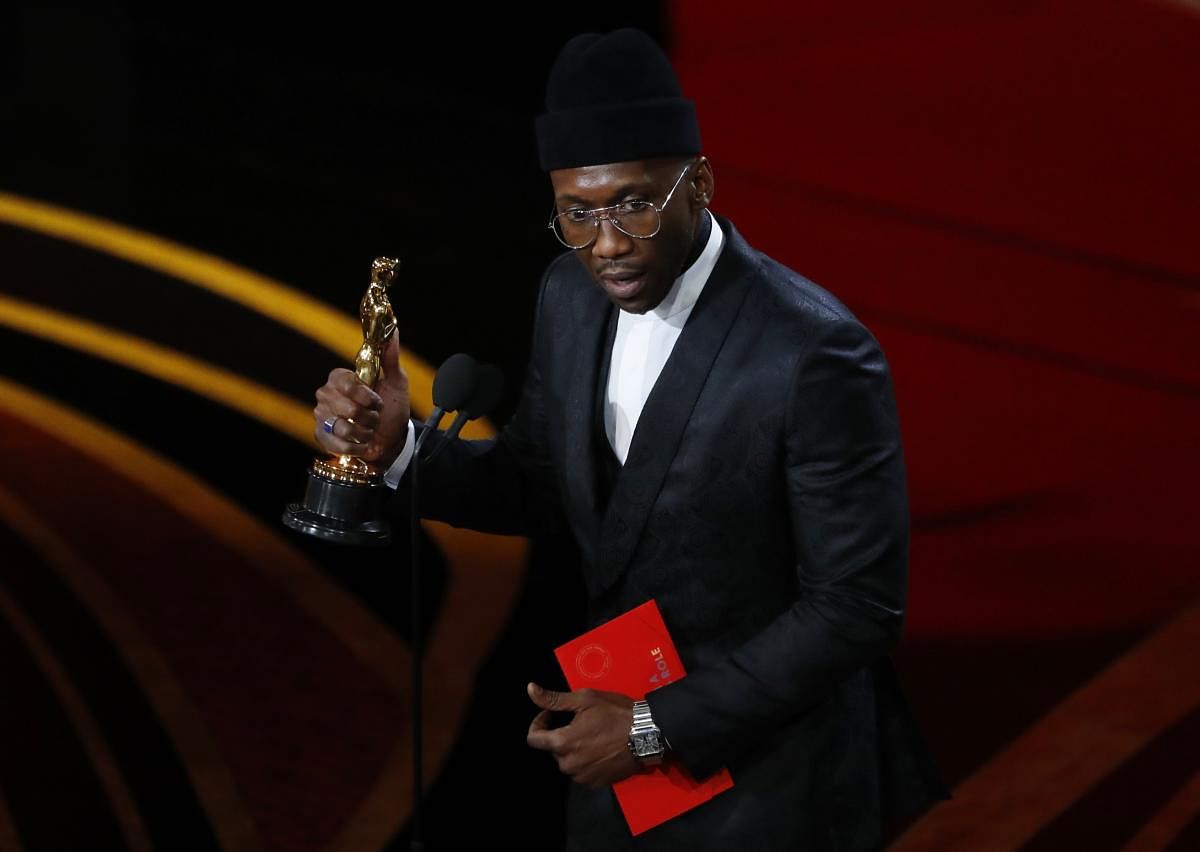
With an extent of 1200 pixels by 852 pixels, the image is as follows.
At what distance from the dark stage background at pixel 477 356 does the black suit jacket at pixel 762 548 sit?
1.17 m

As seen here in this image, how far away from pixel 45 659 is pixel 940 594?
6.24ft

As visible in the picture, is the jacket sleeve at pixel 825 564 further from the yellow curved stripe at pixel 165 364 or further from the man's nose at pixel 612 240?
the yellow curved stripe at pixel 165 364

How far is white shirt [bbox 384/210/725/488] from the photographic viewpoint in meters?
1.64

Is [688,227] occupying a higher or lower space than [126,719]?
higher

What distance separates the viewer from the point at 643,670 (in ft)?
5.24

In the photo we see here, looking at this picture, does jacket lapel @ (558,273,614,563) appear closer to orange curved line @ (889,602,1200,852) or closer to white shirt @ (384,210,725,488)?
white shirt @ (384,210,725,488)

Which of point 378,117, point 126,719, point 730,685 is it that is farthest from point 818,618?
point 378,117

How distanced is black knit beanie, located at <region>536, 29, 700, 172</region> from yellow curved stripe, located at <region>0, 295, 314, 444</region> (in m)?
2.60

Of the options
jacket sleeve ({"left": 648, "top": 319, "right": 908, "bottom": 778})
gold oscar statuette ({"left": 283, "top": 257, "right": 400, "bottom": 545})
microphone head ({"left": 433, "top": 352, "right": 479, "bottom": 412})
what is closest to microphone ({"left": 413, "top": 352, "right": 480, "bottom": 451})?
microphone head ({"left": 433, "top": 352, "right": 479, "bottom": 412})

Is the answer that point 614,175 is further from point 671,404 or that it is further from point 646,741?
point 646,741

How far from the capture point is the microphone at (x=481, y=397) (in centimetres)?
156

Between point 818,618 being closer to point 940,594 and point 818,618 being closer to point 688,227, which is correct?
point 688,227

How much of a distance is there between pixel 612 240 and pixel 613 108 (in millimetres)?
124

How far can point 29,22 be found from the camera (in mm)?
4938
